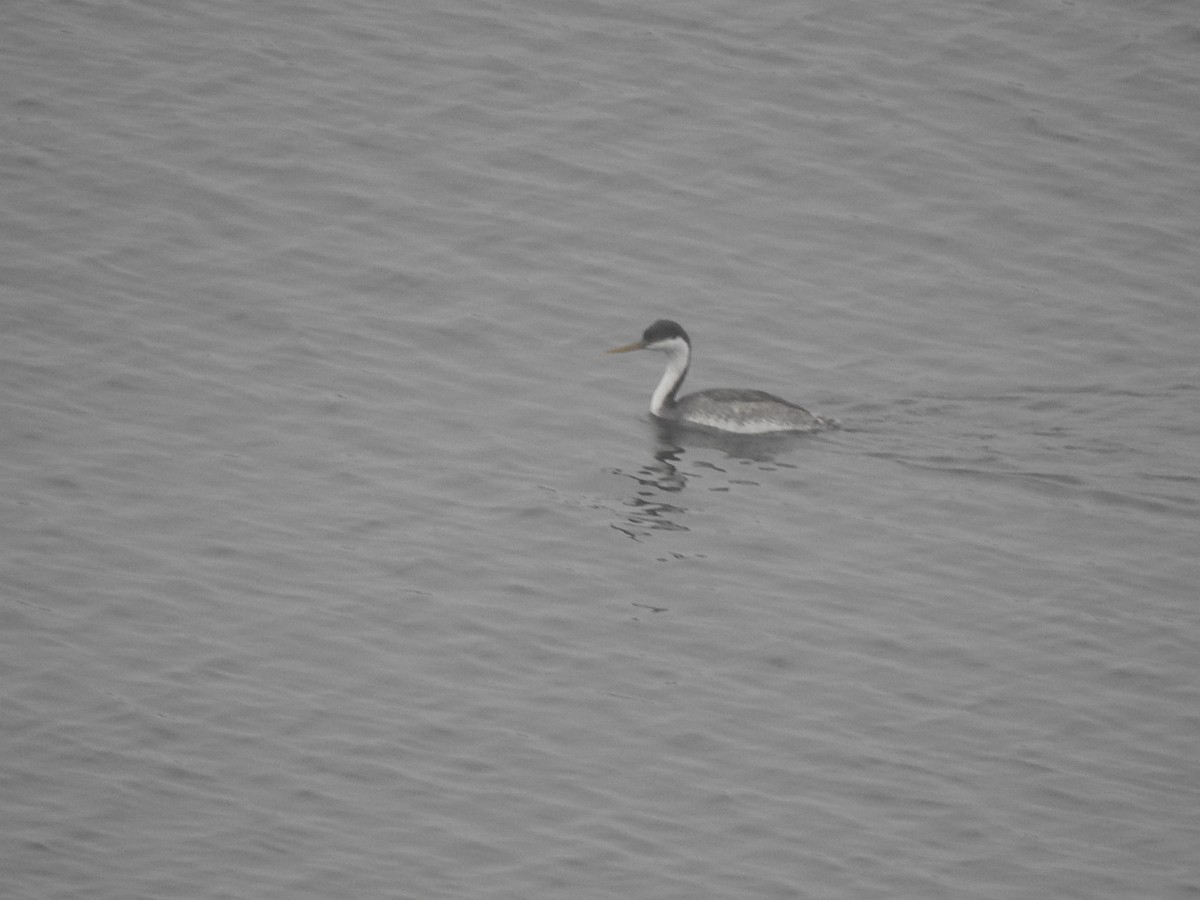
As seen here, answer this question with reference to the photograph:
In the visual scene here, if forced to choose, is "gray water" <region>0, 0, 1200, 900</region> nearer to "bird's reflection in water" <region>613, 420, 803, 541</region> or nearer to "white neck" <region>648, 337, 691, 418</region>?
"bird's reflection in water" <region>613, 420, 803, 541</region>

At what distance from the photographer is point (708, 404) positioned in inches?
731

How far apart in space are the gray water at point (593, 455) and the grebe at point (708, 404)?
27 centimetres

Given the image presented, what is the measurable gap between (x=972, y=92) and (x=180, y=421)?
12.3 meters

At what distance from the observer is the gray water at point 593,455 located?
1213 cm

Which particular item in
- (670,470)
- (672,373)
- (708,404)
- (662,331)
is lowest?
(670,470)

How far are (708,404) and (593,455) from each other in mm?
1542

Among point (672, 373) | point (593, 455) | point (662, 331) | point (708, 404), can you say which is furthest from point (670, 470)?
point (662, 331)

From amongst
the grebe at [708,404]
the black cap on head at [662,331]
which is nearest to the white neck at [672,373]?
the grebe at [708,404]

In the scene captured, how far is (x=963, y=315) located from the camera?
20.5 meters

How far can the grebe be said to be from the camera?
→ 59.2 ft

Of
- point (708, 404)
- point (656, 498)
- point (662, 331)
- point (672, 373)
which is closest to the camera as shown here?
point (656, 498)

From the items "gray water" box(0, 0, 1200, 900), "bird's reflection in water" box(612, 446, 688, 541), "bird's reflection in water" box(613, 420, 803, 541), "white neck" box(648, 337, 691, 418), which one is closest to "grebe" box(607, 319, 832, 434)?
"white neck" box(648, 337, 691, 418)

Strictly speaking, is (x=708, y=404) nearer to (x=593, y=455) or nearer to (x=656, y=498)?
(x=593, y=455)

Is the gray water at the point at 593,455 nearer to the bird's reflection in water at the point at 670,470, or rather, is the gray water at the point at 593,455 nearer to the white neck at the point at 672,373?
the bird's reflection in water at the point at 670,470
